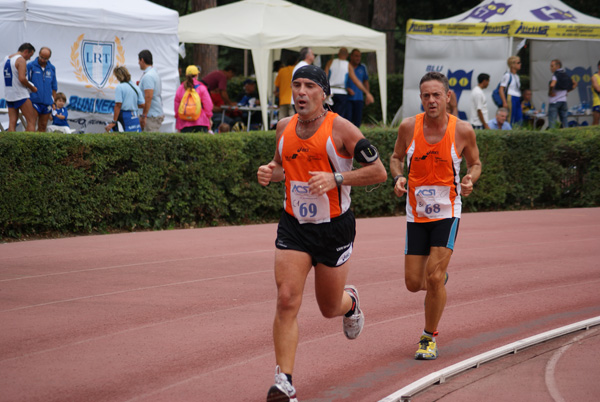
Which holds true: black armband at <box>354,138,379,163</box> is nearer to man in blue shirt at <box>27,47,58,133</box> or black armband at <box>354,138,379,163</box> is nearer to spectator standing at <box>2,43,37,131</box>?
spectator standing at <box>2,43,37,131</box>

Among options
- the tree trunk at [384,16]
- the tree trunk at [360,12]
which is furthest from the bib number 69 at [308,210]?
the tree trunk at [360,12]

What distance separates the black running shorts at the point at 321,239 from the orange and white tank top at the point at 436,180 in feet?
4.30

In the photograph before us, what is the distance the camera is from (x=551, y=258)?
36.5 ft

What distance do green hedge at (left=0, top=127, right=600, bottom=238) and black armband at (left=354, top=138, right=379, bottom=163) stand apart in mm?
6734

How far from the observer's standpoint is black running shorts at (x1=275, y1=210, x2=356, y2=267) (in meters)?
5.32

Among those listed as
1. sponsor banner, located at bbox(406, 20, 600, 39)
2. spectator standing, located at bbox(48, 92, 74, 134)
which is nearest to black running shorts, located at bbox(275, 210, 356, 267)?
spectator standing, located at bbox(48, 92, 74, 134)

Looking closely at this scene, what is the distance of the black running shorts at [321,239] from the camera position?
210 inches

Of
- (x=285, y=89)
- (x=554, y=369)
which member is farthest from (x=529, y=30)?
(x=554, y=369)

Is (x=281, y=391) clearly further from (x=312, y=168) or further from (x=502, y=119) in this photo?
(x=502, y=119)

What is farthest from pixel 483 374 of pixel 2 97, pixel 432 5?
pixel 432 5

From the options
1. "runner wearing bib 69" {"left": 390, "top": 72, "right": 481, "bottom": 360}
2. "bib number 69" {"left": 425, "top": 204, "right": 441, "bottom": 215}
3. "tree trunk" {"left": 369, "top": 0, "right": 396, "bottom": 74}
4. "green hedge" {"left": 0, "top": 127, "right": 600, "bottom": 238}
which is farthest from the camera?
"tree trunk" {"left": 369, "top": 0, "right": 396, "bottom": 74}

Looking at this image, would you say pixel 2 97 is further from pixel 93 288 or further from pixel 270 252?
pixel 93 288

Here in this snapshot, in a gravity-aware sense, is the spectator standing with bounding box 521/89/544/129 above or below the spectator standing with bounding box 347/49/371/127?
below

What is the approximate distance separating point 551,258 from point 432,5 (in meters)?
30.5
